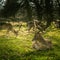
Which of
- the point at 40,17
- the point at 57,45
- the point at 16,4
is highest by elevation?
the point at 16,4

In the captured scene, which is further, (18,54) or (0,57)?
(18,54)

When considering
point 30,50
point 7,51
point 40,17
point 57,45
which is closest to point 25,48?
point 30,50

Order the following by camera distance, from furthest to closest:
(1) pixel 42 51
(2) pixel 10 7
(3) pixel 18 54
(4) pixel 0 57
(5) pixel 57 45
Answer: (5) pixel 57 45, (1) pixel 42 51, (3) pixel 18 54, (4) pixel 0 57, (2) pixel 10 7

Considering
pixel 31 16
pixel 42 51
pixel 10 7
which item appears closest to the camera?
pixel 10 7

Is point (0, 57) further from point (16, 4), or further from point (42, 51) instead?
point (16, 4)

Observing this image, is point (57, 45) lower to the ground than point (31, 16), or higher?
lower

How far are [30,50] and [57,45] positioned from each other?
1.52 metres

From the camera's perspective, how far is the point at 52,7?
10.3 ft

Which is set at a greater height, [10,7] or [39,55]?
[10,7]

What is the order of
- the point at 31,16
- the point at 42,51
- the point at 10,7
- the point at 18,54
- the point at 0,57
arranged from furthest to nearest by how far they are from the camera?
the point at 42,51
the point at 18,54
the point at 0,57
the point at 31,16
the point at 10,7

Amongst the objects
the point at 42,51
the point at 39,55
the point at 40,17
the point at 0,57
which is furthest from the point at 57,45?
the point at 40,17

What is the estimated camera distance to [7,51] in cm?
A: 880

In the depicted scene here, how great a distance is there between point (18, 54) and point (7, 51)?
1.96 feet

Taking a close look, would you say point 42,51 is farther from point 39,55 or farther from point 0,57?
point 0,57
